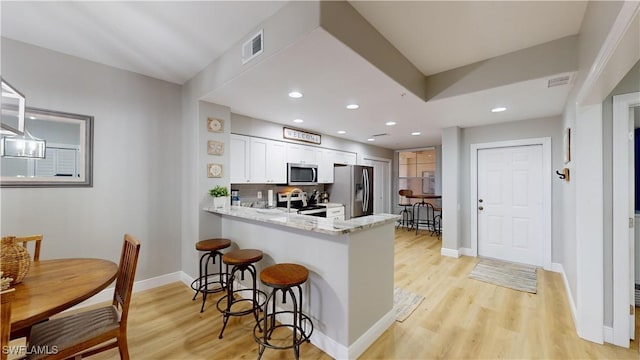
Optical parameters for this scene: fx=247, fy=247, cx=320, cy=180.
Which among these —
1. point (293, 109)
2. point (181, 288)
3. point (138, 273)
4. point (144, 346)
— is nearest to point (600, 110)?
point (293, 109)

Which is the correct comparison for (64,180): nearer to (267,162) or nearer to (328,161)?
(267,162)

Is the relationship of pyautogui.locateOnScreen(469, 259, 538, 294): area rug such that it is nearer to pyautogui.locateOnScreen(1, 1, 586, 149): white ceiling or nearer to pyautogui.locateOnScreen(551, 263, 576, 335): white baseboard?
pyautogui.locateOnScreen(551, 263, 576, 335): white baseboard

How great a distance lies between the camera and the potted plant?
9.88 ft

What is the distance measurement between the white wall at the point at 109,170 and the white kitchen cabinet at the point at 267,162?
109cm

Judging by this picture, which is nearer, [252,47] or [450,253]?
[252,47]

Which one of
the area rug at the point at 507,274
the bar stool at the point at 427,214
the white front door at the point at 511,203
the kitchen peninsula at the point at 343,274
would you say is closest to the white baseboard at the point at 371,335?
the kitchen peninsula at the point at 343,274

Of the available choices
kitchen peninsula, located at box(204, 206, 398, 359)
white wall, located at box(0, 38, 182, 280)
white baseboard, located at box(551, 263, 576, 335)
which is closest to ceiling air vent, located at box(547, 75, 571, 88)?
kitchen peninsula, located at box(204, 206, 398, 359)

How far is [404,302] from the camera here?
2738 mm

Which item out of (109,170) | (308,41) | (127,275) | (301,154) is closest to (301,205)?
(301,154)

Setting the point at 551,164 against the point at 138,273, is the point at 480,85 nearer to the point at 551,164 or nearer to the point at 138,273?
the point at 551,164

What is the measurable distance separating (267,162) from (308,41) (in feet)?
8.86

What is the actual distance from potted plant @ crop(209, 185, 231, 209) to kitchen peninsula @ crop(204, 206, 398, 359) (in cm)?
87

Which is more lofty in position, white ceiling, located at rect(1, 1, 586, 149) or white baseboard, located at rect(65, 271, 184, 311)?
white ceiling, located at rect(1, 1, 586, 149)

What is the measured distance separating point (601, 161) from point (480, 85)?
119cm
